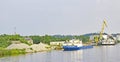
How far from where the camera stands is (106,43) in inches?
3880

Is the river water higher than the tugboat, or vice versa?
the tugboat

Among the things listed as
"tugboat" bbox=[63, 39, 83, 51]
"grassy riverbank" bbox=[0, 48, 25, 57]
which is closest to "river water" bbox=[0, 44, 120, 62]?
"grassy riverbank" bbox=[0, 48, 25, 57]

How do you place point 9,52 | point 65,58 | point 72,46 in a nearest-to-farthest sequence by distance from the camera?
1. point 65,58
2. point 9,52
3. point 72,46

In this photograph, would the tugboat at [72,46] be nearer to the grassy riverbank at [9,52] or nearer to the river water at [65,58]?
the grassy riverbank at [9,52]

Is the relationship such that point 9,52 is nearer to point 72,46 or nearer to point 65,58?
point 65,58

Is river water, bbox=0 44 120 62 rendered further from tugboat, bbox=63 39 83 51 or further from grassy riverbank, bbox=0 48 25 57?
tugboat, bbox=63 39 83 51

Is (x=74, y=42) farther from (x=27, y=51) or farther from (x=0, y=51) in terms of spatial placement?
(x=0, y=51)

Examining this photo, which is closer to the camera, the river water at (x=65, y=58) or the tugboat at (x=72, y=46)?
the river water at (x=65, y=58)

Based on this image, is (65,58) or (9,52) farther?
(9,52)

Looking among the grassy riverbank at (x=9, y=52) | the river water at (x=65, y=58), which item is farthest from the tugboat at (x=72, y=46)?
the river water at (x=65, y=58)

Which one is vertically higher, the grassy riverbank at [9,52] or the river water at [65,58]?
the grassy riverbank at [9,52]

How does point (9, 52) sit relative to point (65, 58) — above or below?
above

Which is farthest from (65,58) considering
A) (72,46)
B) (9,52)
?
(72,46)

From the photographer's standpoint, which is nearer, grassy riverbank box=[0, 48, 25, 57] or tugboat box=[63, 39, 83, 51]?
grassy riverbank box=[0, 48, 25, 57]
